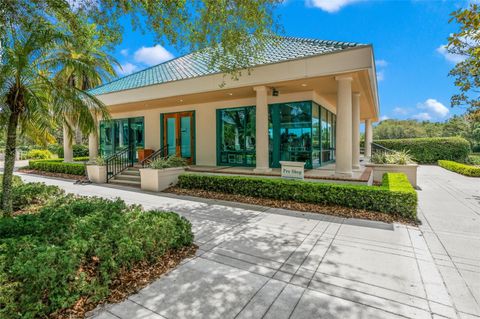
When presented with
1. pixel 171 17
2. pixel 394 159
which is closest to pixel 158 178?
pixel 171 17

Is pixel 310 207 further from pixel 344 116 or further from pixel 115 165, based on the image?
pixel 115 165

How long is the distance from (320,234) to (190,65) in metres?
10.8

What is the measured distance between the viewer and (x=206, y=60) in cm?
991

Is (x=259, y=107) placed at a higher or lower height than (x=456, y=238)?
higher

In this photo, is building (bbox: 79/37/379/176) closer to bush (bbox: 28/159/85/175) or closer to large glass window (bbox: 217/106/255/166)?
large glass window (bbox: 217/106/255/166)

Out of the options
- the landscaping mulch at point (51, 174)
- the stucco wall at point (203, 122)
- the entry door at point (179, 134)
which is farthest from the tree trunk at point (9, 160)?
the entry door at point (179, 134)

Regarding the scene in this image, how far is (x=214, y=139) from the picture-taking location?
12195 millimetres

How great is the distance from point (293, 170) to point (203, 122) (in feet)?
21.0

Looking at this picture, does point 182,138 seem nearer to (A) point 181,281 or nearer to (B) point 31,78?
(B) point 31,78

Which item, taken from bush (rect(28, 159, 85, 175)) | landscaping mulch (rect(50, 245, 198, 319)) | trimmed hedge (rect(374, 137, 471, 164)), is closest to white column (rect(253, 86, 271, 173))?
landscaping mulch (rect(50, 245, 198, 319))

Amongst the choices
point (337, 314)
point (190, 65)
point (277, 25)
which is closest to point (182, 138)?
point (190, 65)

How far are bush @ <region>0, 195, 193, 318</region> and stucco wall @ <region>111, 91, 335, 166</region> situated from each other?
26.2 feet

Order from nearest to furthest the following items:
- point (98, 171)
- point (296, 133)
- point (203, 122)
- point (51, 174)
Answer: point (296, 133) → point (98, 171) → point (203, 122) → point (51, 174)

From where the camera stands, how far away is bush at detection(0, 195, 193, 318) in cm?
226
